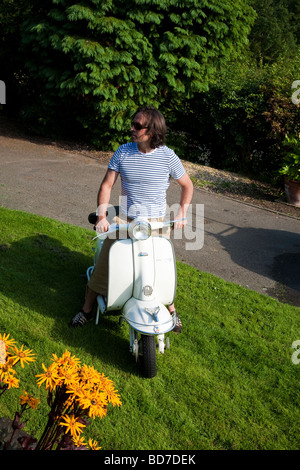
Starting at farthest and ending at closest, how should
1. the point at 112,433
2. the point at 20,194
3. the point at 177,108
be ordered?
the point at 177,108, the point at 20,194, the point at 112,433

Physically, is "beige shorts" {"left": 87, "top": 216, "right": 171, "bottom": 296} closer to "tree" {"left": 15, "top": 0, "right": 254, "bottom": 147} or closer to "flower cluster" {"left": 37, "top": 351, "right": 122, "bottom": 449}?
"flower cluster" {"left": 37, "top": 351, "right": 122, "bottom": 449}

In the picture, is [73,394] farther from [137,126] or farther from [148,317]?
[137,126]

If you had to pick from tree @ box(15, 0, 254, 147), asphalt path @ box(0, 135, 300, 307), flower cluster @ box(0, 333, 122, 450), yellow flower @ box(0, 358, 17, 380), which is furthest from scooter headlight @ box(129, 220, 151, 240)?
tree @ box(15, 0, 254, 147)

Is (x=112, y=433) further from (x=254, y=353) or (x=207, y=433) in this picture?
(x=254, y=353)

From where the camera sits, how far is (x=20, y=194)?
7215mm

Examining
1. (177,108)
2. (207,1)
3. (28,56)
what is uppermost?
(207,1)

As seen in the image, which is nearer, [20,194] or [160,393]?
[160,393]

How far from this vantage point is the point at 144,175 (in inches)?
135

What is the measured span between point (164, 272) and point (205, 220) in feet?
12.5

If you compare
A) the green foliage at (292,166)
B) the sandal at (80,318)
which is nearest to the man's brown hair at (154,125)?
the sandal at (80,318)

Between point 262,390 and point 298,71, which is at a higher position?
point 298,71

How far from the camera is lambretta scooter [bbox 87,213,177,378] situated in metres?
3.16

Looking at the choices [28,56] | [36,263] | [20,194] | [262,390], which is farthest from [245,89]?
[262,390]

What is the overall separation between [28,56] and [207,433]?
1061cm
